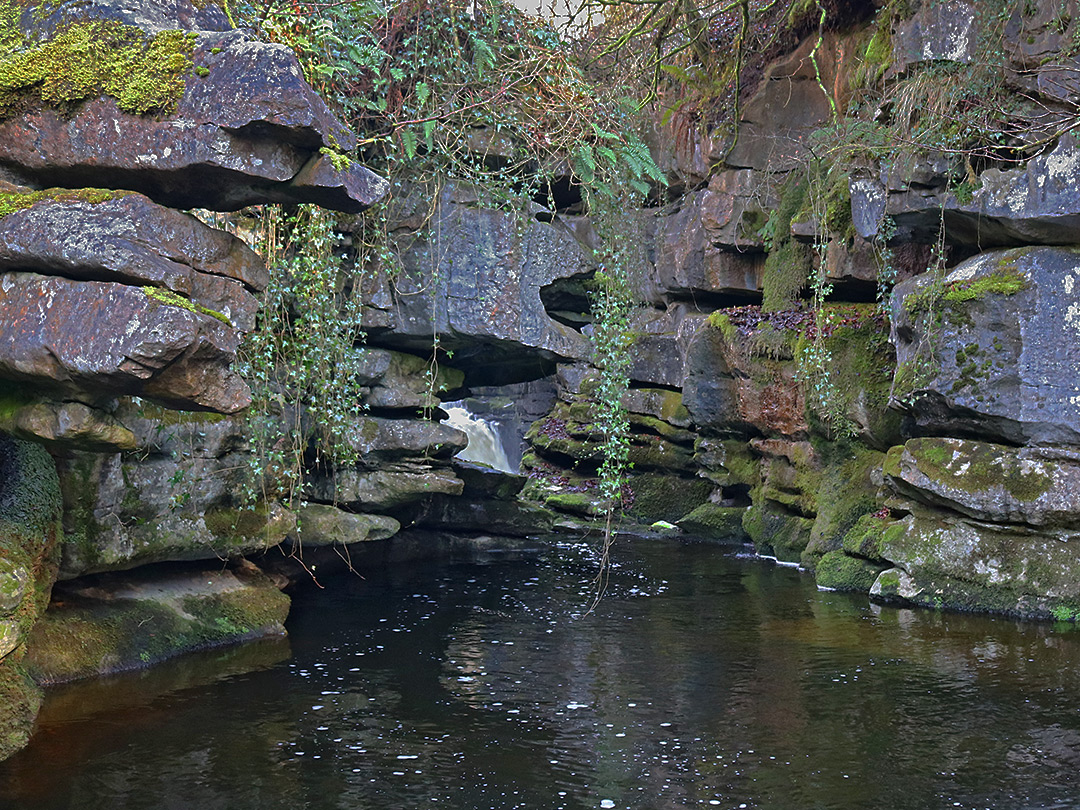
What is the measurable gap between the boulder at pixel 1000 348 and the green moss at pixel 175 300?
804 cm

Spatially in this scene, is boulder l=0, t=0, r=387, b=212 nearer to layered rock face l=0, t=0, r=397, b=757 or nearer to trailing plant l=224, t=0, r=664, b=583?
layered rock face l=0, t=0, r=397, b=757

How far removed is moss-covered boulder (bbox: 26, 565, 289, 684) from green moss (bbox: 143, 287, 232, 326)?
3229 millimetres

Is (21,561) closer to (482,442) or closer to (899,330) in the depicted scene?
(899,330)

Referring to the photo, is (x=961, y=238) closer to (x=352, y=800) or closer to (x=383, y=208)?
(x=383, y=208)

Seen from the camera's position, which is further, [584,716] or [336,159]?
[584,716]

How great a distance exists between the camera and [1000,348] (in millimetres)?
10711

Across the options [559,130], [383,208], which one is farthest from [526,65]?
[383,208]

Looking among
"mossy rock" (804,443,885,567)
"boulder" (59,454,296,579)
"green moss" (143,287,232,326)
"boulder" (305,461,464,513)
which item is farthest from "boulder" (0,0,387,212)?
"mossy rock" (804,443,885,567)

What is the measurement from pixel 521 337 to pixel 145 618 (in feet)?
17.7

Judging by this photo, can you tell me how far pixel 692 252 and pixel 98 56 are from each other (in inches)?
466

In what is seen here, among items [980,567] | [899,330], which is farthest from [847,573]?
[899,330]

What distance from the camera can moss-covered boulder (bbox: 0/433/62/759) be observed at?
20.4 ft

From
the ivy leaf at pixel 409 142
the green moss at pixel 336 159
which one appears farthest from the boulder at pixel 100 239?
the ivy leaf at pixel 409 142

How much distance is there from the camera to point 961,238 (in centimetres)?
1142
